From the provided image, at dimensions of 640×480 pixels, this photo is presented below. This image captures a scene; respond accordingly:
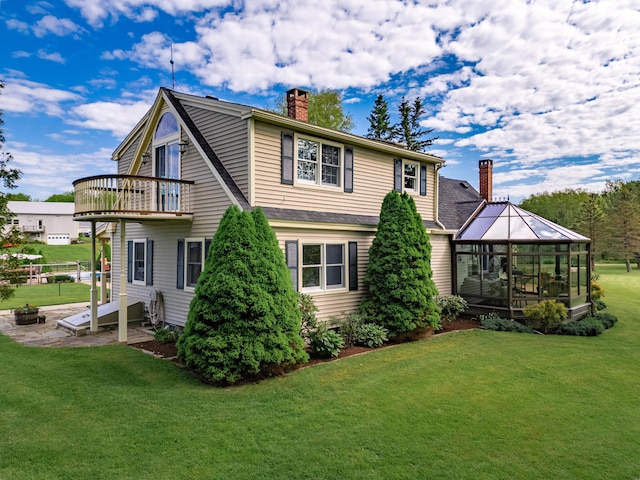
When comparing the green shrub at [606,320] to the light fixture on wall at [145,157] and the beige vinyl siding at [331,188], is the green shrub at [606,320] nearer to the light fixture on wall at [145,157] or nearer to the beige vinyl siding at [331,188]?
the beige vinyl siding at [331,188]

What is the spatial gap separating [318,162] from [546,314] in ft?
27.7

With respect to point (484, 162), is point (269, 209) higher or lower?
lower

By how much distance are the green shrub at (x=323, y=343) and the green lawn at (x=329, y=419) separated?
0.45 meters

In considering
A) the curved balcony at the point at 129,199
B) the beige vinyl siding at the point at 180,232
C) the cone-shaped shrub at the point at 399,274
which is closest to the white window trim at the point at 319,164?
the cone-shaped shrub at the point at 399,274

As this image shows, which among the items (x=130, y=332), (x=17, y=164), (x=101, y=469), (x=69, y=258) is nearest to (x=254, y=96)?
(x=17, y=164)

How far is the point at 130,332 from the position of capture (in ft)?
35.9

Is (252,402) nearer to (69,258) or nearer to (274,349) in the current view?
(274,349)

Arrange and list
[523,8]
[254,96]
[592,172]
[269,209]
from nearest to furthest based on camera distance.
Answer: [269,209] → [523,8] → [254,96] → [592,172]

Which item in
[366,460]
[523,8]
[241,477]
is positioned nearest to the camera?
[241,477]

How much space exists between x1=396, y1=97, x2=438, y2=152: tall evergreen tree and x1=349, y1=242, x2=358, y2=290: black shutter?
79.5ft

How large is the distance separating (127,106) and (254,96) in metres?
9.77

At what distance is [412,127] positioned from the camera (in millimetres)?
33562

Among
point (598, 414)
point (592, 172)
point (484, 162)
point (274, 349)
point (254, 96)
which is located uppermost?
point (254, 96)

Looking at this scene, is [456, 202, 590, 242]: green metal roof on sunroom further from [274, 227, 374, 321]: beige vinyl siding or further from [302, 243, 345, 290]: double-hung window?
[302, 243, 345, 290]: double-hung window
